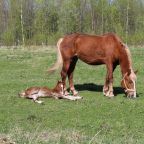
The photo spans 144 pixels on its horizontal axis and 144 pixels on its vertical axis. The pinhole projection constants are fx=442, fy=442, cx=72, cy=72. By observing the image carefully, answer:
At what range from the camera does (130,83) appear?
1413cm

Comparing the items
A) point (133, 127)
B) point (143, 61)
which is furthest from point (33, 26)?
point (133, 127)

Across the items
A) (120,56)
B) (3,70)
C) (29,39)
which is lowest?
(29,39)

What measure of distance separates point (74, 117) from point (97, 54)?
4405 mm

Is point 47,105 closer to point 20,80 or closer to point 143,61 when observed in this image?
point 20,80

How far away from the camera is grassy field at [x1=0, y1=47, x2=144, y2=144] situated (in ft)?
24.7

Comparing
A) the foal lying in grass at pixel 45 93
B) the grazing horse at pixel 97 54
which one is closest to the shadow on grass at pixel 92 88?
the grazing horse at pixel 97 54

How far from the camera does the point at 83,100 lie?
13617mm

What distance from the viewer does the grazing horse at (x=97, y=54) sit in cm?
1445

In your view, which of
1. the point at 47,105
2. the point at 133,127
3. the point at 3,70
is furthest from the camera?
the point at 3,70

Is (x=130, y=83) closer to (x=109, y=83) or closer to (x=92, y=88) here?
(x=109, y=83)

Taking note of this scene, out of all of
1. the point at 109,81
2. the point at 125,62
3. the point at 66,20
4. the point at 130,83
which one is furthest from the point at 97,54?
the point at 66,20

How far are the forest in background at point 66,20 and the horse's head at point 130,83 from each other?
42.4 meters

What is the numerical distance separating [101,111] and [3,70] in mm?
11057

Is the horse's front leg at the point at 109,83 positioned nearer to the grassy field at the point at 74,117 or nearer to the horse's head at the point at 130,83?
the grassy field at the point at 74,117
